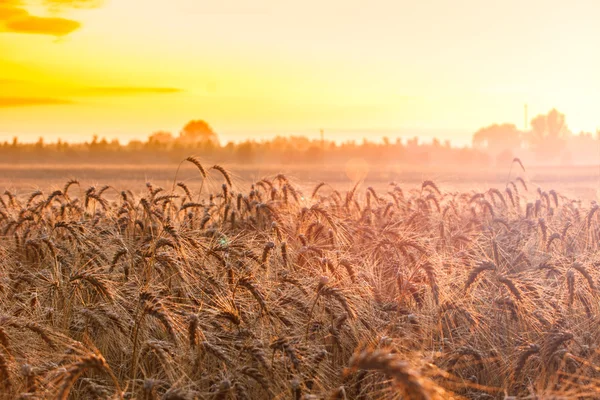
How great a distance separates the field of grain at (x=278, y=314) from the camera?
3.26 meters

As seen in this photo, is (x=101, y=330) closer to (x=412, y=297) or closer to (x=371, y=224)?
(x=412, y=297)

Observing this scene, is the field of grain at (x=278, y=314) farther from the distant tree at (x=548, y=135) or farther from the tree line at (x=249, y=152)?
the distant tree at (x=548, y=135)

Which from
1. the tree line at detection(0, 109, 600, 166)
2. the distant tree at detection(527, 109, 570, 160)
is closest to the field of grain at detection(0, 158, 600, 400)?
the tree line at detection(0, 109, 600, 166)

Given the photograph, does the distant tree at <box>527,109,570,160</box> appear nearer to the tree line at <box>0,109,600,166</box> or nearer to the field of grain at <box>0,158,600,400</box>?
the tree line at <box>0,109,600,166</box>

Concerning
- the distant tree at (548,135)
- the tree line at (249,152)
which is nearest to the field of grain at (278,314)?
the tree line at (249,152)

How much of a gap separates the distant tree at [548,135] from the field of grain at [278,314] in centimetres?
8094

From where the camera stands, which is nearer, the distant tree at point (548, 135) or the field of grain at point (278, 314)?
the field of grain at point (278, 314)

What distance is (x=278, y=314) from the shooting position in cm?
383

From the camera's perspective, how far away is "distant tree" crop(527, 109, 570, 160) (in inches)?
3199

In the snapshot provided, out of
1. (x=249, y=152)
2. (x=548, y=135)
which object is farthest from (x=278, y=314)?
(x=548, y=135)

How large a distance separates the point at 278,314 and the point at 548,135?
9058cm

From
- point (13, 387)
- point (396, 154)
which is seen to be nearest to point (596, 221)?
point (13, 387)

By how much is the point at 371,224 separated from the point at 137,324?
404cm

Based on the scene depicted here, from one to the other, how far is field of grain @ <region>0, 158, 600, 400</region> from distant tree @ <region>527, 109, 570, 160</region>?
80936 mm
